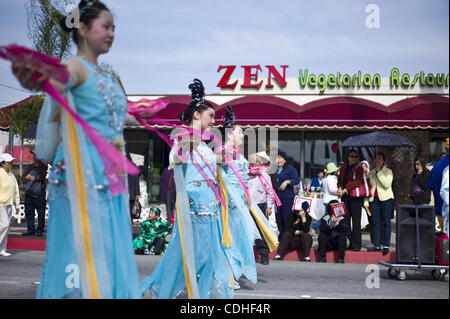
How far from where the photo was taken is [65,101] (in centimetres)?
273

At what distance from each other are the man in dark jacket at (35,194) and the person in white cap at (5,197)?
1752mm

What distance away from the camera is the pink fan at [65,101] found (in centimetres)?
245

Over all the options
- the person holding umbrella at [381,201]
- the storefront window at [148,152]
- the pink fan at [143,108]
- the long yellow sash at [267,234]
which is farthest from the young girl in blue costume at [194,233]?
the storefront window at [148,152]

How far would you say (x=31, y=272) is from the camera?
7.29m

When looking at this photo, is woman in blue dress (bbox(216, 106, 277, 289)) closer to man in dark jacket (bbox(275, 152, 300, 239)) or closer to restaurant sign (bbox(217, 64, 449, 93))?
man in dark jacket (bbox(275, 152, 300, 239))

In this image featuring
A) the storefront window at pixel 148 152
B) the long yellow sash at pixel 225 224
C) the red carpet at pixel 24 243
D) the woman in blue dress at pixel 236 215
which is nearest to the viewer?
the long yellow sash at pixel 225 224

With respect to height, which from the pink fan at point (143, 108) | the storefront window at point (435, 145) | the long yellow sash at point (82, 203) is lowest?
the long yellow sash at point (82, 203)

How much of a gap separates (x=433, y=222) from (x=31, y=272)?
5571 millimetres

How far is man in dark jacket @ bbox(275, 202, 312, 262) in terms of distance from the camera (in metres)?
9.48

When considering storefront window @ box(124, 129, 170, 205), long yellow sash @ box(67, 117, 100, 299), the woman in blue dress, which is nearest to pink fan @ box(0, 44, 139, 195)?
long yellow sash @ box(67, 117, 100, 299)

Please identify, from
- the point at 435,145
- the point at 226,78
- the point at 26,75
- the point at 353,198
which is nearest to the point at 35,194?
the point at 353,198

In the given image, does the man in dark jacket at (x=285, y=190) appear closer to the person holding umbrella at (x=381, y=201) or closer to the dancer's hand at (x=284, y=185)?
the dancer's hand at (x=284, y=185)

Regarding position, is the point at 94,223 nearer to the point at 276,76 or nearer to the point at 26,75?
the point at 26,75
